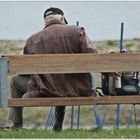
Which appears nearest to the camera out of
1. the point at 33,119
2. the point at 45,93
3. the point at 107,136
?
the point at 107,136

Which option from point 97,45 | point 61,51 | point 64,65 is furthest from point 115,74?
point 97,45

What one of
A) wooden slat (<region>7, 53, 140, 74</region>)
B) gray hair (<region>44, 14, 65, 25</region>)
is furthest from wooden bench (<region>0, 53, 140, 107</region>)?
gray hair (<region>44, 14, 65, 25</region>)

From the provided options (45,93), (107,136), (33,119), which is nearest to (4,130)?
(45,93)

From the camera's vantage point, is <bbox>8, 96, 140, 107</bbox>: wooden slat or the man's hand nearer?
<bbox>8, 96, 140, 107</bbox>: wooden slat

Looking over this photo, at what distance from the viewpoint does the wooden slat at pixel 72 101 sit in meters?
7.39

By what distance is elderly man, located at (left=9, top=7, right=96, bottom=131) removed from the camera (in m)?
7.70

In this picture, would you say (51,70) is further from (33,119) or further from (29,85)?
(33,119)

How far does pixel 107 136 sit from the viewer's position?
7.05 metres

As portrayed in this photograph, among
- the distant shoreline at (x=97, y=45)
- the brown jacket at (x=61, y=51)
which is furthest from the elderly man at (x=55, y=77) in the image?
the distant shoreline at (x=97, y=45)

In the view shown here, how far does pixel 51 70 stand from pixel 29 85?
23.5 inches

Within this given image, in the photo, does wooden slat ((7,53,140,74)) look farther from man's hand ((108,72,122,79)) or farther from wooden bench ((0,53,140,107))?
man's hand ((108,72,122,79))

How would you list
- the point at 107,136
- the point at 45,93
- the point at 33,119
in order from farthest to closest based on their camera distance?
the point at 33,119 → the point at 45,93 → the point at 107,136

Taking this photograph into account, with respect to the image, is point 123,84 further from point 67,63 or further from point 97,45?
point 97,45

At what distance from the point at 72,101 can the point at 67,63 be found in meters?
0.41
